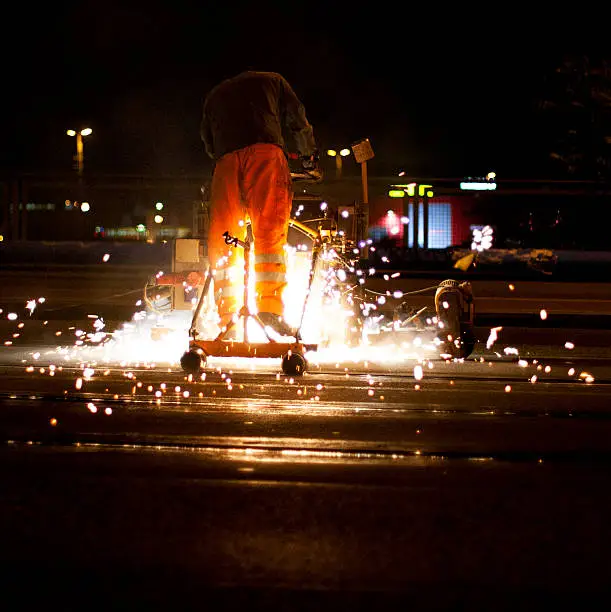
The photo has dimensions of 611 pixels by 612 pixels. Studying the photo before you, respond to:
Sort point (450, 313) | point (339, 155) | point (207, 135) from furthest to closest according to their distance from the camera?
point (339, 155)
point (450, 313)
point (207, 135)

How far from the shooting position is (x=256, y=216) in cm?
874

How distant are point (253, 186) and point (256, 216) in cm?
25

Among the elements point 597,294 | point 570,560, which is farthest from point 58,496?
point 597,294

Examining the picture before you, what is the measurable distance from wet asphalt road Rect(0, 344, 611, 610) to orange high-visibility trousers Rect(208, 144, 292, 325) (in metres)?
0.96

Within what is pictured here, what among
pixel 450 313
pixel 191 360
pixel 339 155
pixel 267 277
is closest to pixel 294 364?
pixel 267 277

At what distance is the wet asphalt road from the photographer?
396 centimetres

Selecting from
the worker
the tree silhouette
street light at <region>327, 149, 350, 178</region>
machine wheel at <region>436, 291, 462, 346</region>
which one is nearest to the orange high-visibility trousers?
the worker

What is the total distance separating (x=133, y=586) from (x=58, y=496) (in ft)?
4.22

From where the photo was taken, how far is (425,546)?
4.41 metres

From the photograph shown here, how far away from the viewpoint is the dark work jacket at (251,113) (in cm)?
881

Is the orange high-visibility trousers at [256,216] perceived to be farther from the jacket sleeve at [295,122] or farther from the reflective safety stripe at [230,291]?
the jacket sleeve at [295,122]

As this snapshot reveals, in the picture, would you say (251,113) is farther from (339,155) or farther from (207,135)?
(339,155)

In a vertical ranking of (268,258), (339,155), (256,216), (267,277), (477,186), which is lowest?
(267,277)

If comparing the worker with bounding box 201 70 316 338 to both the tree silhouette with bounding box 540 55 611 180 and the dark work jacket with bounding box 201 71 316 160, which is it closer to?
the dark work jacket with bounding box 201 71 316 160
